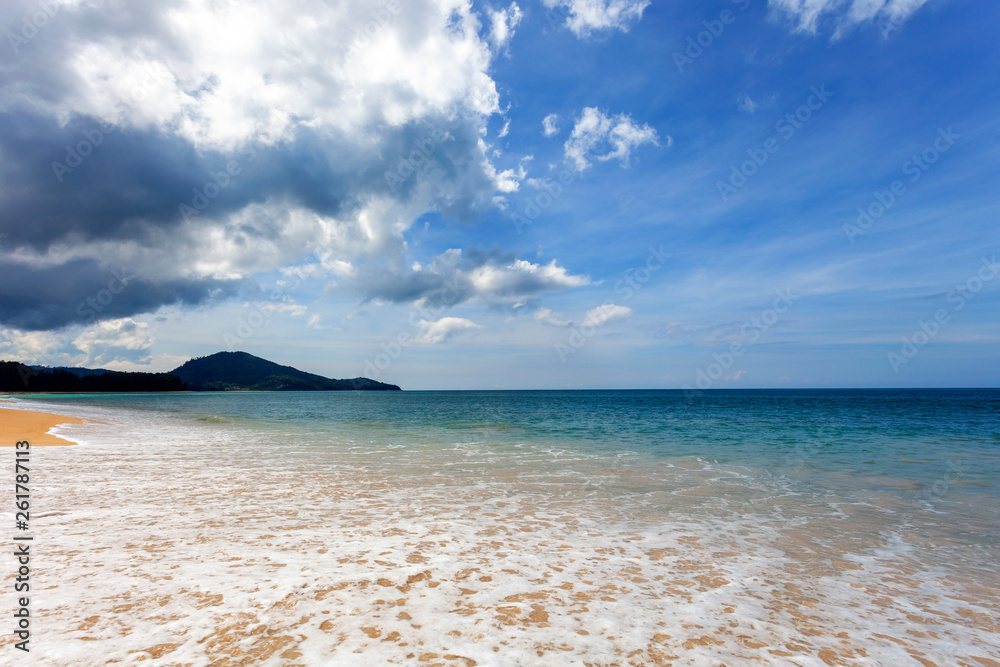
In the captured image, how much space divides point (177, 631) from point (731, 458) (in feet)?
69.9

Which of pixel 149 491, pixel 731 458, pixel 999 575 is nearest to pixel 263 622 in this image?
pixel 149 491

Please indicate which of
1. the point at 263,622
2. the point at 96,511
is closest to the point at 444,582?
the point at 263,622

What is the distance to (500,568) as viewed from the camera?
6.64 meters

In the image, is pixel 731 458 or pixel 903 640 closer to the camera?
pixel 903 640

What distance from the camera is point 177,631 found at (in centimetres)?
446

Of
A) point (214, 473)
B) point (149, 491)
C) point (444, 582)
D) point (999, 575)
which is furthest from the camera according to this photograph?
point (214, 473)

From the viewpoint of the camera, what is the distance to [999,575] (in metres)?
7.29

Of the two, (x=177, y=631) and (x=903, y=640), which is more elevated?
(x=177, y=631)

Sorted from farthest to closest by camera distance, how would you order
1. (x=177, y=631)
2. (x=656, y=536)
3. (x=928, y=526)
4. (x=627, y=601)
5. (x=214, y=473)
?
1. (x=214, y=473)
2. (x=928, y=526)
3. (x=656, y=536)
4. (x=627, y=601)
5. (x=177, y=631)

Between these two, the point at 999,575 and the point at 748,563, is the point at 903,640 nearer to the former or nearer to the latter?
the point at 748,563

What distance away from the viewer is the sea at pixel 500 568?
4.52 metres

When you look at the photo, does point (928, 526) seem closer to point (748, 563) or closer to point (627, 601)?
point (748, 563)

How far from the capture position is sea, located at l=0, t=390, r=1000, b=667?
452 cm

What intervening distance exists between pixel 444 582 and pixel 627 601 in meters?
2.44
